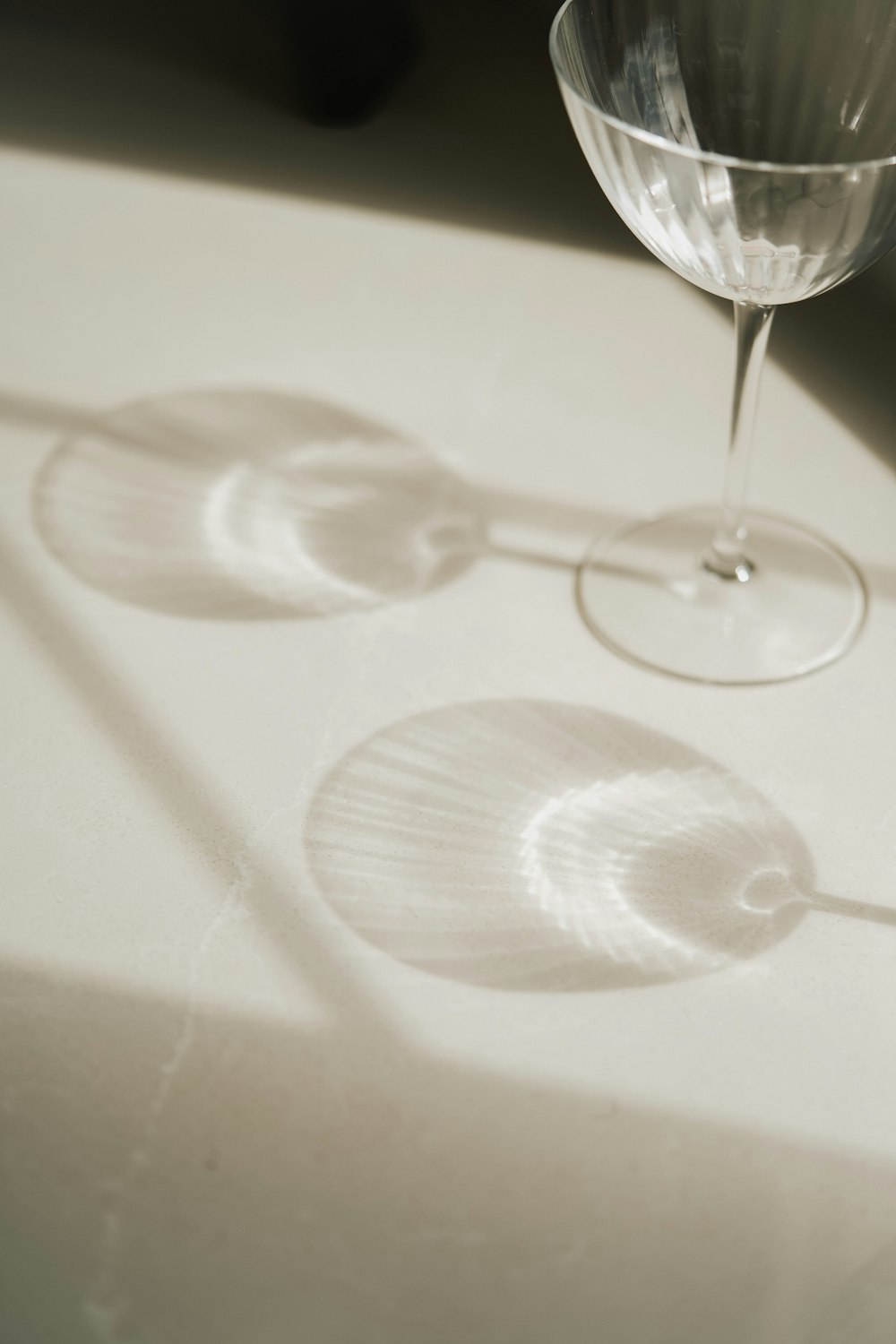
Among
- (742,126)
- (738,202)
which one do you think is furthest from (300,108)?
(738,202)

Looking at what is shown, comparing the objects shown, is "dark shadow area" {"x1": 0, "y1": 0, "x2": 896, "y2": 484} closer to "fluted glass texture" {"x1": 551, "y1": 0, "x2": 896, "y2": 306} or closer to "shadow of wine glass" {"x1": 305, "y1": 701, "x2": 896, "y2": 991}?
"fluted glass texture" {"x1": 551, "y1": 0, "x2": 896, "y2": 306}

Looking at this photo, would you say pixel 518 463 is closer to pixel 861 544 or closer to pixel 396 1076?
pixel 861 544

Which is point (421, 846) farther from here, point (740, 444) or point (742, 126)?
point (742, 126)

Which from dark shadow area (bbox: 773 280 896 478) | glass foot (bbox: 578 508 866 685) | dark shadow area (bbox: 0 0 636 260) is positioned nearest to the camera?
glass foot (bbox: 578 508 866 685)

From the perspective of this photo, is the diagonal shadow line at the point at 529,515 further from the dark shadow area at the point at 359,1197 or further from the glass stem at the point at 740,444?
the dark shadow area at the point at 359,1197

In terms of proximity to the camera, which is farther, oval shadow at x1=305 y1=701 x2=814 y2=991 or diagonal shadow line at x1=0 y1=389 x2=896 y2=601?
diagonal shadow line at x1=0 y1=389 x2=896 y2=601

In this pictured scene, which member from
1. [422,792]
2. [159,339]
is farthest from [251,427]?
[422,792]

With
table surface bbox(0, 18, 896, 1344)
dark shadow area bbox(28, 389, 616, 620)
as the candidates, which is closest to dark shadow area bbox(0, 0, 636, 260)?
Answer: table surface bbox(0, 18, 896, 1344)
